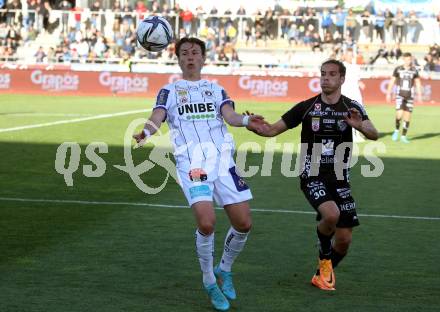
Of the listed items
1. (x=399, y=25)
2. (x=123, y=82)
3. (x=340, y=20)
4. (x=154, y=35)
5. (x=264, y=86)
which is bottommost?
(x=123, y=82)

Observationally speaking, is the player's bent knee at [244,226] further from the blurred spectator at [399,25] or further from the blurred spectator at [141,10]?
the blurred spectator at [141,10]

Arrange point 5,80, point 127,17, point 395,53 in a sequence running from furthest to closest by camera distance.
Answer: point 127,17 → point 395,53 → point 5,80

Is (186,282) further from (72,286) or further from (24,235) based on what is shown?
(24,235)

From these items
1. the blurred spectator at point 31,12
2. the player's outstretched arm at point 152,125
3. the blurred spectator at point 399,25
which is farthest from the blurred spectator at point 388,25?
the player's outstretched arm at point 152,125

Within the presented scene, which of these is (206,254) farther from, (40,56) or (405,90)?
(40,56)

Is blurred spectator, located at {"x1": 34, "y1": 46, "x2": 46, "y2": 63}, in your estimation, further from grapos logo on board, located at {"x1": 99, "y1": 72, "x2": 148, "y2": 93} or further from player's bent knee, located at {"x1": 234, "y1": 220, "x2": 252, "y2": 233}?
player's bent knee, located at {"x1": 234, "y1": 220, "x2": 252, "y2": 233}

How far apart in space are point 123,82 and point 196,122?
32.9 meters

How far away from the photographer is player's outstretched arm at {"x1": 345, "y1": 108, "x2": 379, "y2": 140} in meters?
8.49

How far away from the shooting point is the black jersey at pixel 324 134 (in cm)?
871

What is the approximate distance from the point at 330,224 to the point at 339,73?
1327mm

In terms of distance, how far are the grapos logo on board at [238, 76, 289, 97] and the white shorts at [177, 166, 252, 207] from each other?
103 feet

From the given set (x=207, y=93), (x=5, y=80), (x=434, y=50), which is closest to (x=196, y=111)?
(x=207, y=93)

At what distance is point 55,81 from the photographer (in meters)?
40.7

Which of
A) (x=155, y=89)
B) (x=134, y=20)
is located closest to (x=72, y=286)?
(x=155, y=89)
